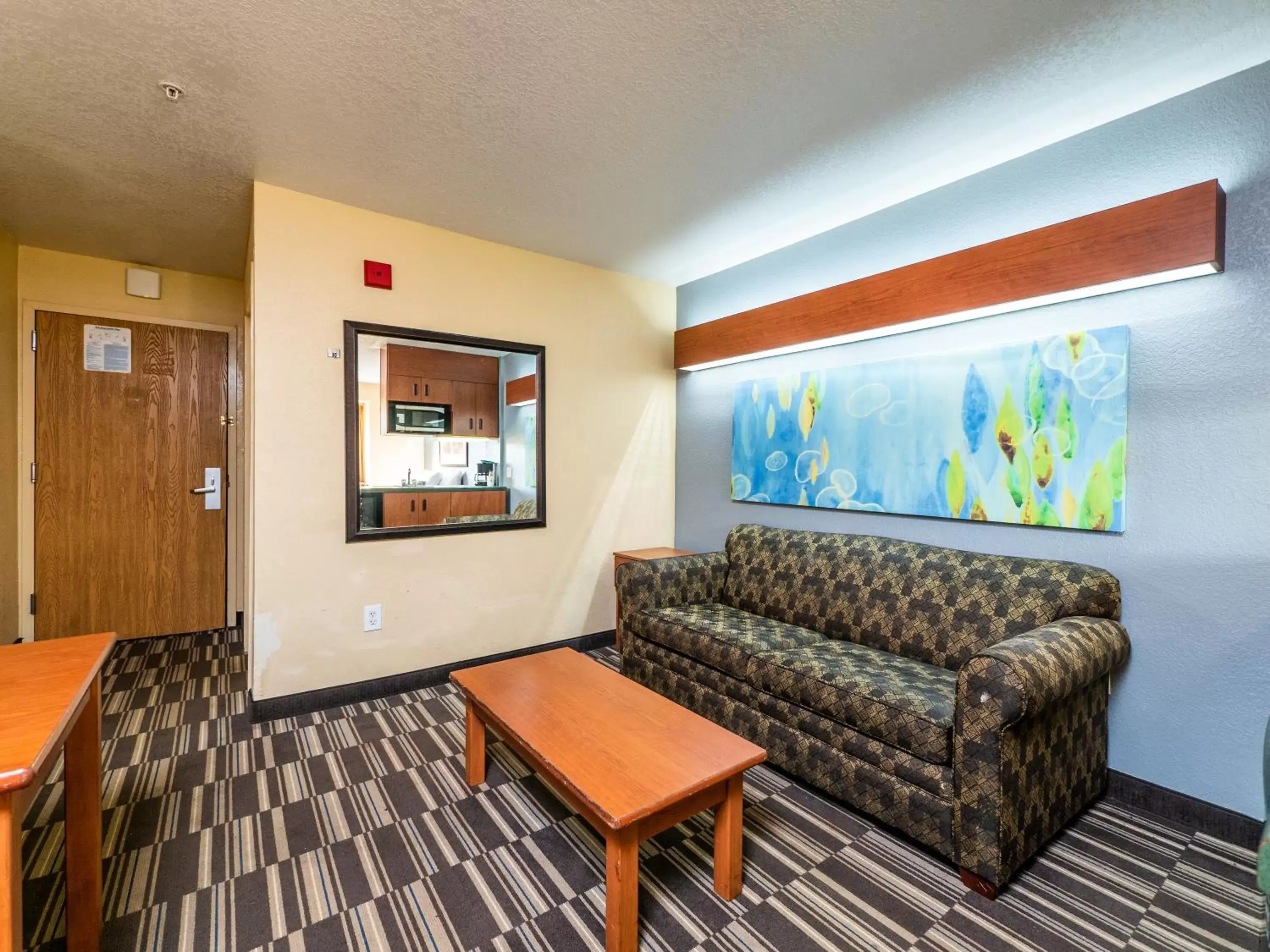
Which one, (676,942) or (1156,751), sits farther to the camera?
(1156,751)

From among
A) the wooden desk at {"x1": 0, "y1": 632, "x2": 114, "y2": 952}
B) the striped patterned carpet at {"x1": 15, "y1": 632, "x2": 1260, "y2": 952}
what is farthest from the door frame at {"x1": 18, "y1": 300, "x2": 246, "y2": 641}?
the wooden desk at {"x1": 0, "y1": 632, "x2": 114, "y2": 952}

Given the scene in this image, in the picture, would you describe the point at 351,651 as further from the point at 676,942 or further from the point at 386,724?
the point at 676,942

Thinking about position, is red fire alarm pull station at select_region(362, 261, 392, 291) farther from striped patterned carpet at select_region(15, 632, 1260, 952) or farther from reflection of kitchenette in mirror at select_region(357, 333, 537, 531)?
striped patterned carpet at select_region(15, 632, 1260, 952)

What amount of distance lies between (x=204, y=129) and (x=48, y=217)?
1572mm

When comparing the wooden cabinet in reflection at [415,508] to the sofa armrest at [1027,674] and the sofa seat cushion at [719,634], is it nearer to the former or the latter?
the sofa seat cushion at [719,634]

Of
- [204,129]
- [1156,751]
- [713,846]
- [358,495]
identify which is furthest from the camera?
[358,495]

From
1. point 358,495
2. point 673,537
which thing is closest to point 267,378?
point 358,495

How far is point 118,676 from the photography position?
3123 millimetres

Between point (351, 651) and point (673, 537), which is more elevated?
point (673, 537)

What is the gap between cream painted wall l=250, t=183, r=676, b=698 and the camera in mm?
2615

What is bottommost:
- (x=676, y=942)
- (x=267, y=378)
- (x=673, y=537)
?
(x=676, y=942)

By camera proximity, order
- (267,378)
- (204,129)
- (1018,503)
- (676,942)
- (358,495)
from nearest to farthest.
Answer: (676,942) < (204,129) < (1018,503) < (267,378) < (358,495)

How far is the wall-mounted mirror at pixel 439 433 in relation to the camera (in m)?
2.83

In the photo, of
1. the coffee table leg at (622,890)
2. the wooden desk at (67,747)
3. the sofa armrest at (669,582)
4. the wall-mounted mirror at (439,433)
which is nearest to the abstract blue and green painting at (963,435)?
the sofa armrest at (669,582)
